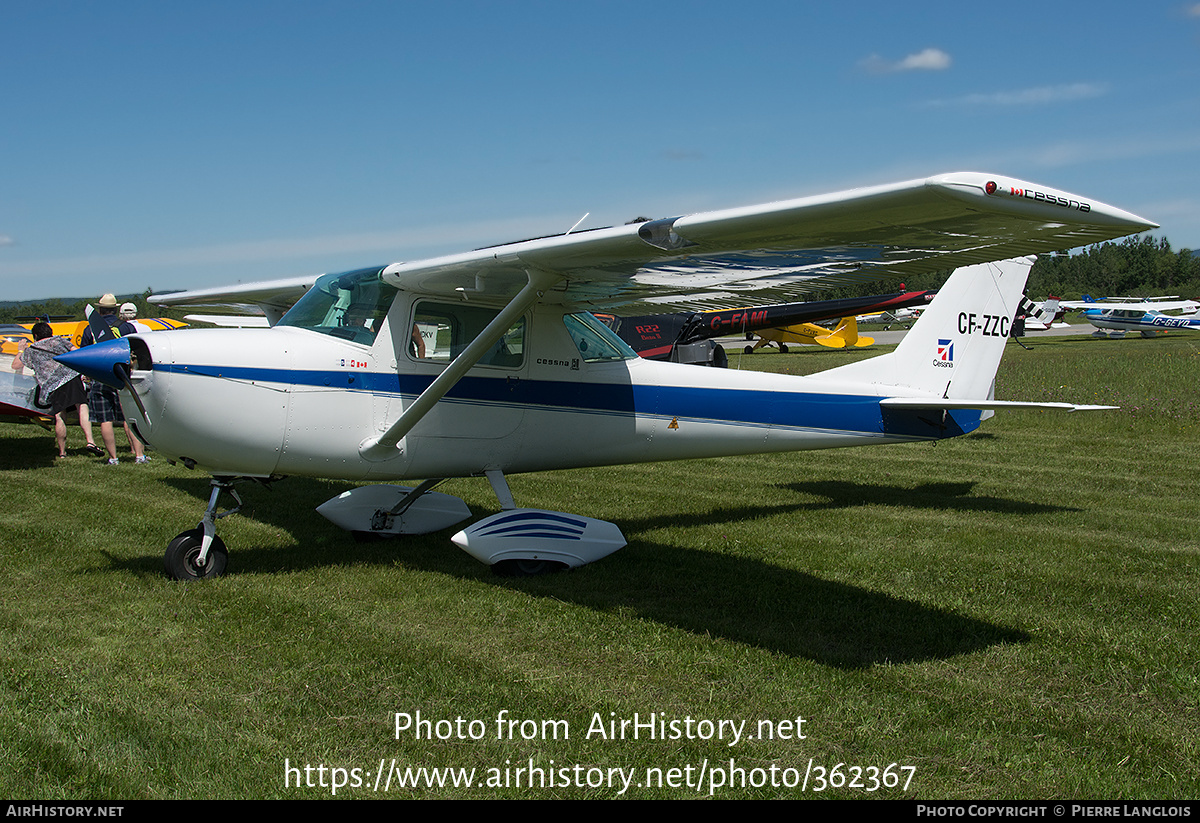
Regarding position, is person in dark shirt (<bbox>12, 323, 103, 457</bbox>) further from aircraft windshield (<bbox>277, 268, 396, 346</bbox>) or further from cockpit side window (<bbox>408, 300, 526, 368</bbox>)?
cockpit side window (<bbox>408, 300, 526, 368</bbox>)

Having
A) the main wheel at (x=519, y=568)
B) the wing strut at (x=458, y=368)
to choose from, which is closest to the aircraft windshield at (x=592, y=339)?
the wing strut at (x=458, y=368)

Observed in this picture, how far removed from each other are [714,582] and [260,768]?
3245 millimetres

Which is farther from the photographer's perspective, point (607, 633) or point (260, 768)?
point (607, 633)

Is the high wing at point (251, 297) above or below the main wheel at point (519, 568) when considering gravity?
above

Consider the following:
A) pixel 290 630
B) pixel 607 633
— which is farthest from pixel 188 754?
pixel 607 633

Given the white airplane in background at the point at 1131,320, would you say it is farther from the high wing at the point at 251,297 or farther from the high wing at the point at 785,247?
the high wing at the point at 251,297

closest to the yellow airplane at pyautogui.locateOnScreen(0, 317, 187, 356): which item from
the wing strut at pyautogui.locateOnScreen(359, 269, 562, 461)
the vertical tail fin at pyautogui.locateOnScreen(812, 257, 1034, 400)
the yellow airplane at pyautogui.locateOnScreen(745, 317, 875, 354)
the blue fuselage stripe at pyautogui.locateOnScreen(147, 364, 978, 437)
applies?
the blue fuselage stripe at pyautogui.locateOnScreen(147, 364, 978, 437)

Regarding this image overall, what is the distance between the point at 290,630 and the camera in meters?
4.70

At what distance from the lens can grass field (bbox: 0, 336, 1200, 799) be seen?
3271 mm

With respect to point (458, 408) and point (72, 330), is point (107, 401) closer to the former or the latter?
point (458, 408)

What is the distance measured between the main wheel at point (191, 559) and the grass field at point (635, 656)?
128 mm

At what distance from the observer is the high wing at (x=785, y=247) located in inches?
133
